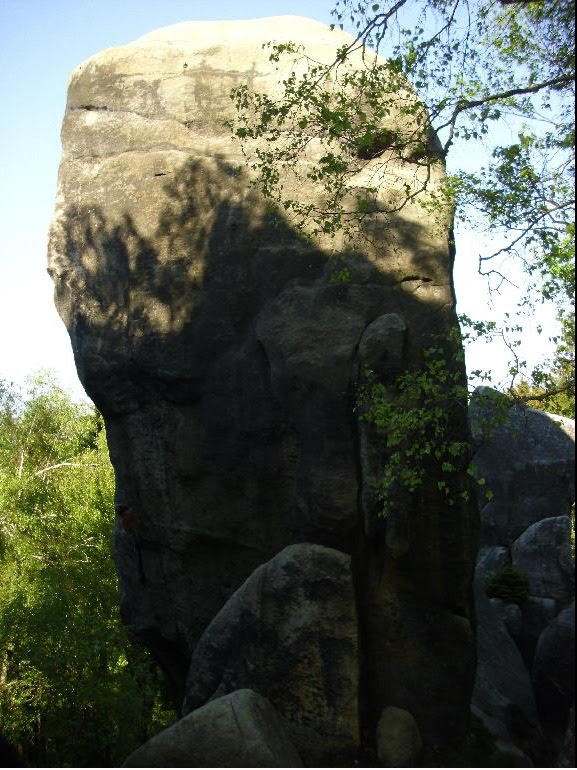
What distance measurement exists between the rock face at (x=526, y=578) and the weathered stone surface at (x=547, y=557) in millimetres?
22

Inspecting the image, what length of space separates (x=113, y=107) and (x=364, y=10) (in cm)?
618

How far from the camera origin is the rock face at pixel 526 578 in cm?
1503

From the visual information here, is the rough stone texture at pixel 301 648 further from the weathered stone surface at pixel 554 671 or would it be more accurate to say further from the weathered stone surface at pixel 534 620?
the weathered stone surface at pixel 534 620

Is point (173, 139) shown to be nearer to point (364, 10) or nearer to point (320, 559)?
point (364, 10)

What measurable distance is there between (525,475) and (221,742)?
13.4 meters

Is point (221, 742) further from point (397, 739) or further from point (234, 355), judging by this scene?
point (234, 355)

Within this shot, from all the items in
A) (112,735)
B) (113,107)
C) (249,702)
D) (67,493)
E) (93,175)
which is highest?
(113,107)

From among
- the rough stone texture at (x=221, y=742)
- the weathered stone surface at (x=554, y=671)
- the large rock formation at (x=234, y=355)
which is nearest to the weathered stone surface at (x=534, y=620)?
the weathered stone surface at (x=554, y=671)

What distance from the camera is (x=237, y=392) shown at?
577 inches

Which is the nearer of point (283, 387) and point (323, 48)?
point (283, 387)

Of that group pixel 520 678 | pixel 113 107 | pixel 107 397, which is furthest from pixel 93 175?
pixel 520 678

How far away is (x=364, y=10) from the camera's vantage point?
11680 mm

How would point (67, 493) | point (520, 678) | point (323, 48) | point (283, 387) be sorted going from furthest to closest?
point (67, 493)
point (520, 678)
point (323, 48)
point (283, 387)

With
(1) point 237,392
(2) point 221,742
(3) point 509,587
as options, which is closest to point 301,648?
(2) point 221,742
